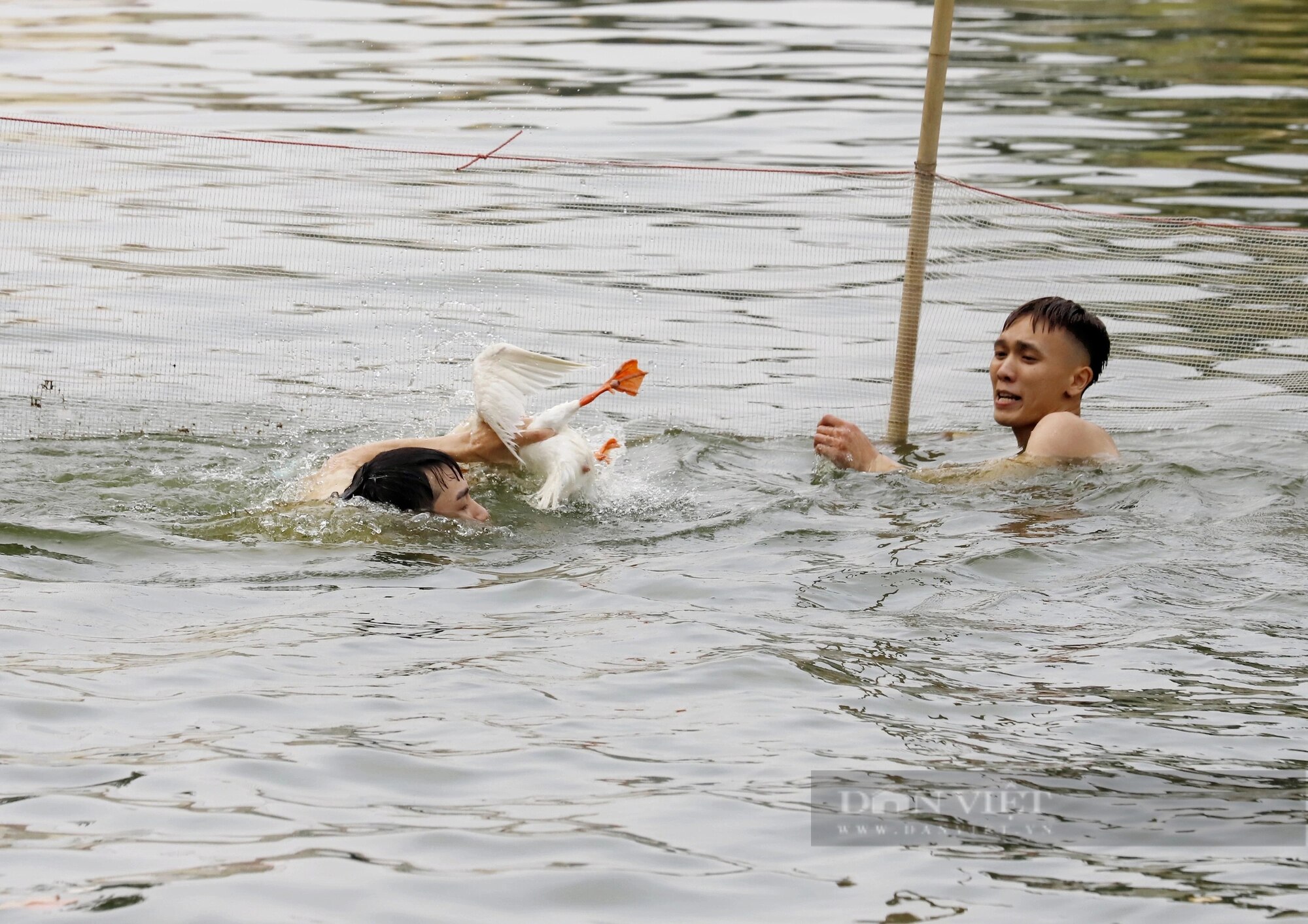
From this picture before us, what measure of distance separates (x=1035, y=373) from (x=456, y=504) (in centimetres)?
290

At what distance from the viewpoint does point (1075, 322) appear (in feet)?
25.8

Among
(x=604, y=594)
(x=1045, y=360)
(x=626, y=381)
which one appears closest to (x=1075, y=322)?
(x=1045, y=360)

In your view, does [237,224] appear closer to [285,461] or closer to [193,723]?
[285,461]

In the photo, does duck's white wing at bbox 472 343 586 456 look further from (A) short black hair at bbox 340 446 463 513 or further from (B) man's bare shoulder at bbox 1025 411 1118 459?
(B) man's bare shoulder at bbox 1025 411 1118 459

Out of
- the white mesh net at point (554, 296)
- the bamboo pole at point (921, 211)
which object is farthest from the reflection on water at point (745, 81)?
the bamboo pole at point (921, 211)

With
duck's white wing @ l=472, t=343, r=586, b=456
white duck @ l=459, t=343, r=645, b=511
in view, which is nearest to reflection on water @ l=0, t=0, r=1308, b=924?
white duck @ l=459, t=343, r=645, b=511

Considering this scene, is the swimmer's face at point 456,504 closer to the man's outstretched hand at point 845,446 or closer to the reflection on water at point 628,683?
the reflection on water at point 628,683

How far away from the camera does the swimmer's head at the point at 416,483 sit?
669 centimetres

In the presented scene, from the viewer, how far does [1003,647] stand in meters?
5.49

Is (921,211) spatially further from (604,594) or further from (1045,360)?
(604,594)

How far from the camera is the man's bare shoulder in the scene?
764 cm

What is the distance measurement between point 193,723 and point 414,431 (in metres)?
4.19

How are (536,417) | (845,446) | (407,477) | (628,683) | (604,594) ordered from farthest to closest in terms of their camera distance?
(845,446), (536,417), (407,477), (604,594), (628,683)

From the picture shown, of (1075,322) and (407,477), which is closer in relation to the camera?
(407,477)
